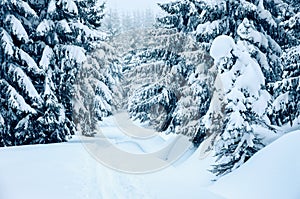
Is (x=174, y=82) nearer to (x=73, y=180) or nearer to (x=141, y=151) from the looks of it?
(x=141, y=151)

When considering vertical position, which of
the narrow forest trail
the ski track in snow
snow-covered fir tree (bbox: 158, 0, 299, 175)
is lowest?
the narrow forest trail

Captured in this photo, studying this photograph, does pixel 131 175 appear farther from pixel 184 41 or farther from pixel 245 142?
pixel 184 41

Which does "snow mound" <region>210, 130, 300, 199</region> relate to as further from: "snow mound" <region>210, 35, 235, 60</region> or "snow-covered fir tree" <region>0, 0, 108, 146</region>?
"snow-covered fir tree" <region>0, 0, 108, 146</region>

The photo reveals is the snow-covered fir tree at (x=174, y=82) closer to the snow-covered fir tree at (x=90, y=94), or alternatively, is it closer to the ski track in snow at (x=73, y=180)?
the snow-covered fir tree at (x=90, y=94)

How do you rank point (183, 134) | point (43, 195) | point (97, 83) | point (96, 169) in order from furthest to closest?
1. point (97, 83)
2. point (183, 134)
3. point (96, 169)
4. point (43, 195)

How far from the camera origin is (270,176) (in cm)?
716

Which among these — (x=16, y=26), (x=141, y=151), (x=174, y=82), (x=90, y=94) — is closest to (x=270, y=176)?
(x=141, y=151)

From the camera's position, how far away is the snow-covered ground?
6695 millimetres

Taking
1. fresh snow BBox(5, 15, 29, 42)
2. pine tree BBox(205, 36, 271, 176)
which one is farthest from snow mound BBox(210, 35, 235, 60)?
fresh snow BBox(5, 15, 29, 42)

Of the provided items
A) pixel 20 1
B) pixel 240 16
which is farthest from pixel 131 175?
pixel 20 1

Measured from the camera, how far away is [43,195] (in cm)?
655

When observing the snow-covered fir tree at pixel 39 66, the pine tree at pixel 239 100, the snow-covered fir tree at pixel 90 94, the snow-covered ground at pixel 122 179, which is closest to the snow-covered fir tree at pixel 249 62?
the pine tree at pixel 239 100

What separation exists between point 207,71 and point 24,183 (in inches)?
384

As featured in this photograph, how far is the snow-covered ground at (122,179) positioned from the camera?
670 cm
